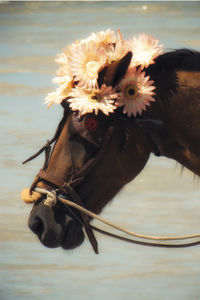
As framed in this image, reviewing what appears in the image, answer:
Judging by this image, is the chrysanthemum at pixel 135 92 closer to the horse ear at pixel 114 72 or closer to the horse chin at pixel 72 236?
the horse ear at pixel 114 72

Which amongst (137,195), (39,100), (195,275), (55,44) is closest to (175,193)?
(137,195)

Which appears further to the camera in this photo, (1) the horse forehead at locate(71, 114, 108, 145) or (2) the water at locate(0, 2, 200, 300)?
(2) the water at locate(0, 2, 200, 300)

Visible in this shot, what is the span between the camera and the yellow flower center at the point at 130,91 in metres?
1.69

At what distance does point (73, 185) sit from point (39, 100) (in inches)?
89.9

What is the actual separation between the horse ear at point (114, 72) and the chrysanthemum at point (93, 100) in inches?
0.9

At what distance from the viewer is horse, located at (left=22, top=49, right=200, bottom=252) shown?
168 cm

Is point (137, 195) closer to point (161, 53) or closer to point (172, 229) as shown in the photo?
point (172, 229)

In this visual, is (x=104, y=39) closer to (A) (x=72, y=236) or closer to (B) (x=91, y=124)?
(B) (x=91, y=124)

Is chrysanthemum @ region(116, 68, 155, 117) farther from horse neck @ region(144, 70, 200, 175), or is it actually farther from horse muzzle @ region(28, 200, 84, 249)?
horse muzzle @ region(28, 200, 84, 249)

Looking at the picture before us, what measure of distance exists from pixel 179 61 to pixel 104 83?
0.72ft

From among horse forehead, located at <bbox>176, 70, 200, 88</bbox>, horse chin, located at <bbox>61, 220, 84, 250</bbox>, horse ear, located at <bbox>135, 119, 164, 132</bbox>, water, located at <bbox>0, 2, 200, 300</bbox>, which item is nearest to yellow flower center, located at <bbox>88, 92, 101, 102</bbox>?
horse ear, located at <bbox>135, 119, 164, 132</bbox>

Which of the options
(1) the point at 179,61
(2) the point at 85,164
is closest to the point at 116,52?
(1) the point at 179,61

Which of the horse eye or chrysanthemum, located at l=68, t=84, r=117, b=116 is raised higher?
chrysanthemum, located at l=68, t=84, r=117, b=116

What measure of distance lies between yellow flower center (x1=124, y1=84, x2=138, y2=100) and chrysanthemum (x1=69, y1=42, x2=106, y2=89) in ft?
0.27
